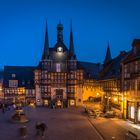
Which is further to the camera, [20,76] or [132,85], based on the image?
[20,76]

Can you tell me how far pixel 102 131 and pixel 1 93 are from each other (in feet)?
169

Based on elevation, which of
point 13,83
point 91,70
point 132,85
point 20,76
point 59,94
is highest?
point 91,70

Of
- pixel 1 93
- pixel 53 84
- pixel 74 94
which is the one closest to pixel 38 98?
pixel 53 84

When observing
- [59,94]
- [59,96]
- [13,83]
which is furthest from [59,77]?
[13,83]

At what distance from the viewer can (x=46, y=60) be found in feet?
A: 212

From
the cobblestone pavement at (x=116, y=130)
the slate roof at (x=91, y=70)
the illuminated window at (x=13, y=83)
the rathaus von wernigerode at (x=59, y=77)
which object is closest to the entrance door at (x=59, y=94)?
the rathaus von wernigerode at (x=59, y=77)

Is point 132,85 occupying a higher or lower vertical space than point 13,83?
lower

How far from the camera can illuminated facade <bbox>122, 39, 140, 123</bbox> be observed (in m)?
33.4

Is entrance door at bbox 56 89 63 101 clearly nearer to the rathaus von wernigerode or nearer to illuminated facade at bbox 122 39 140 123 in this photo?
the rathaus von wernigerode

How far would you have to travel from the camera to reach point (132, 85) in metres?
35.2

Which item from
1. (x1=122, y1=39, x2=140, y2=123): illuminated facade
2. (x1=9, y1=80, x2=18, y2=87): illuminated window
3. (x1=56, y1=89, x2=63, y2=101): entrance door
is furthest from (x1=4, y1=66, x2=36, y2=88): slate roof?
(x1=122, y1=39, x2=140, y2=123): illuminated facade

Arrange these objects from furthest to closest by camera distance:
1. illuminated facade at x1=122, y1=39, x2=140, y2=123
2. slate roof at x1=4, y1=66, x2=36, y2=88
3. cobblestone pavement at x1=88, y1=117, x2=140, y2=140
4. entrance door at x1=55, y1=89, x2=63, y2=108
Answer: slate roof at x1=4, y1=66, x2=36, y2=88, entrance door at x1=55, y1=89, x2=63, y2=108, illuminated facade at x1=122, y1=39, x2=140, y2=123, cobblestone pavement at x1=88, y1=117, x2=140, y2=140

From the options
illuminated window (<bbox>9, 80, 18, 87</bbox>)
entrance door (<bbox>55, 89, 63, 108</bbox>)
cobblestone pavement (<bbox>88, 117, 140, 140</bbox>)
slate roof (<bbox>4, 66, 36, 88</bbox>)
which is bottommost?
cobblestone pavement (<bbox>88, 117, 140, 140</bbox>)

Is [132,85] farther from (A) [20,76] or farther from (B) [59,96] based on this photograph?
(A) [20,76]
